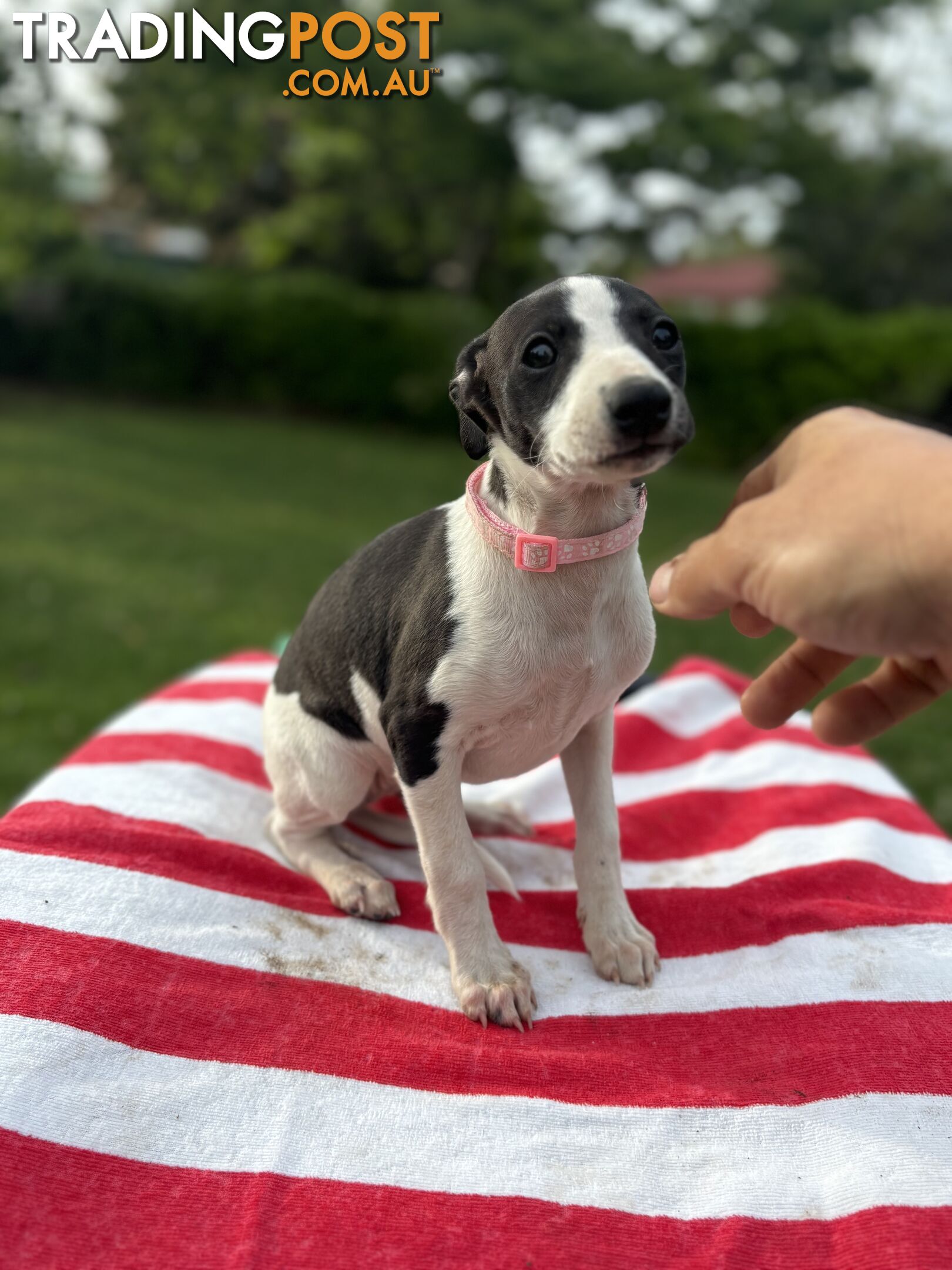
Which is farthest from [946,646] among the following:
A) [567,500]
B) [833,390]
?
[833,390]

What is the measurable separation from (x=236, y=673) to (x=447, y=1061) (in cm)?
232

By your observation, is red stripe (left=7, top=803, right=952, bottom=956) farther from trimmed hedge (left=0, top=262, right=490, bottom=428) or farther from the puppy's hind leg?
trimmed hedge (left=0, top=262, right=490, bottom=428)

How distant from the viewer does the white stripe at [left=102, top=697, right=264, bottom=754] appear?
11.1 ft

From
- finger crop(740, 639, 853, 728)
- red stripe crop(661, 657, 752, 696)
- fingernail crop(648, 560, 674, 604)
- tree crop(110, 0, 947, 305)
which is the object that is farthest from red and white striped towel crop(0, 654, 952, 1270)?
tree crop(110, 0, 947, 305)

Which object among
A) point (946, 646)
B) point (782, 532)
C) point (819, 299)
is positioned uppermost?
point (782, 532)

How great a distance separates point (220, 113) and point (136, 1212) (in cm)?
1221

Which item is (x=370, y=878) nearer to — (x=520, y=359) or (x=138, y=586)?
(x=520, y=359)

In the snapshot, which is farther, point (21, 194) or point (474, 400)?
point (21, 194)

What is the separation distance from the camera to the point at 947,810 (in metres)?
4.76

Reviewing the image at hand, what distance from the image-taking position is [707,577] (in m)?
1.79

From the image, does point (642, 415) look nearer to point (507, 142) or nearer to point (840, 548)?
point (840, 548)

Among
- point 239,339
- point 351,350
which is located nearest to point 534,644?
point 351,350

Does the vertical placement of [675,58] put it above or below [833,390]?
above
